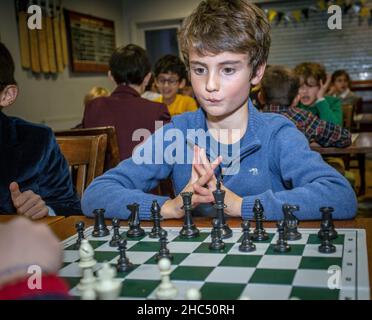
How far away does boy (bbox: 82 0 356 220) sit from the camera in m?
1.19

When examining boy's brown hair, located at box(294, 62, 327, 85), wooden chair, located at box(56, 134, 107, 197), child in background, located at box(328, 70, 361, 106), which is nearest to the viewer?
wooden chair, located at box(56, 134, 107, 197)

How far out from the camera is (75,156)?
174 centimetres

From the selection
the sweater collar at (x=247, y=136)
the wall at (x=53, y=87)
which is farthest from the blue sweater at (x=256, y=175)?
the wall at (x=53, y=87)

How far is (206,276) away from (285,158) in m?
0.63

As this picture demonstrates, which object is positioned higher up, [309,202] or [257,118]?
[257,118]

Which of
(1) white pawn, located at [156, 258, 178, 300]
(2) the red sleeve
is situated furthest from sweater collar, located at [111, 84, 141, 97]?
(2) the red sleeve

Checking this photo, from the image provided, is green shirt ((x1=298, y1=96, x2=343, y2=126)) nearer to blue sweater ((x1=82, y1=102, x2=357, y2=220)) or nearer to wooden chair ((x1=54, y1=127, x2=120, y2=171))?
wooden chair ((x1=54, y1=127, x2=120, y2=171))

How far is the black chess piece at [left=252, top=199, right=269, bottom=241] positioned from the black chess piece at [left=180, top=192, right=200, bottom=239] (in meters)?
0.13

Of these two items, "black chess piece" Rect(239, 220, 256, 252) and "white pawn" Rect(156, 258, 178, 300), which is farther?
"black chess piece" Rect(239, 220, 256, 252)

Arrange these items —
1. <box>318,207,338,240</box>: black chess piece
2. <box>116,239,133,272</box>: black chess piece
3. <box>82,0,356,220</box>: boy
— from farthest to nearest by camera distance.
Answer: <box>82,0,356,220</box>: boy → <box>318,207,338,240</box>: black chess piece → <box>116,239,133,272</box>: black chess piece

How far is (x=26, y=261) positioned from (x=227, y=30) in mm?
948
